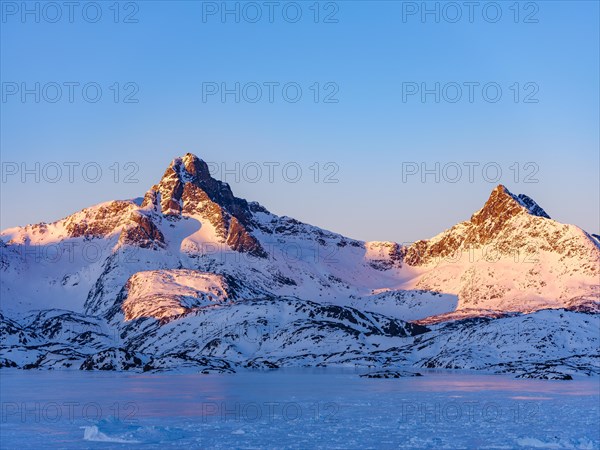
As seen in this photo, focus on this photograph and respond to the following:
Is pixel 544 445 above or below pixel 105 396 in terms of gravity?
above

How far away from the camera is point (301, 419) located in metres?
86.6

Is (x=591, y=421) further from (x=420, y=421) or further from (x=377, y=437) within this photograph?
(x=377, y=437)

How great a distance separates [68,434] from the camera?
7288cm

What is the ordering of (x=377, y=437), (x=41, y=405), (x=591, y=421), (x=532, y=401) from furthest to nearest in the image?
(x=532, y=401), (x=41, y=405), (x=591, y=421), (x=377, y=437)

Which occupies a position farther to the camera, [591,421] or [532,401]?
[532,401]

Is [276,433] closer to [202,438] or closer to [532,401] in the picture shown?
[202,438]

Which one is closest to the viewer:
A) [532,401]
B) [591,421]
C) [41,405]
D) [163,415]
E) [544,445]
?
[544,445]

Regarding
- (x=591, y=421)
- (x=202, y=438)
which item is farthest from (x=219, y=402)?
(x=591, y=421)

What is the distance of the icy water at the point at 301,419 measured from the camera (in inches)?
2680

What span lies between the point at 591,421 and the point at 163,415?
47126 mm

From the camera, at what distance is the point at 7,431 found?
244ft

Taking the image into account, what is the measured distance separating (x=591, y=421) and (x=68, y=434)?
53.6 m

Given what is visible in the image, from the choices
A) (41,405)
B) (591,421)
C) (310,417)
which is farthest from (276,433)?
(41,405)

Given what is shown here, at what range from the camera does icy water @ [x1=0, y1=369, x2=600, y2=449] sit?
6806 centimetres
